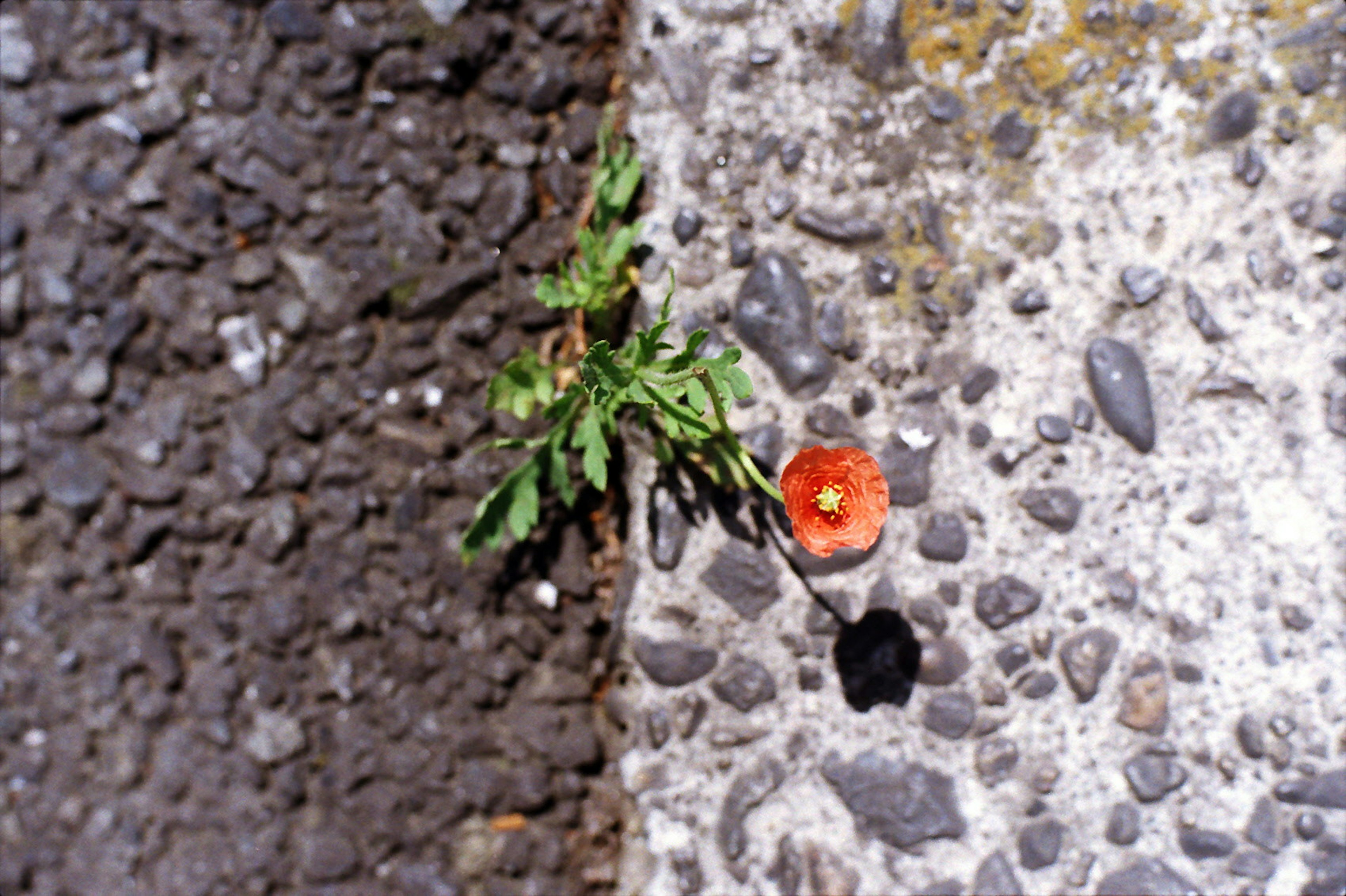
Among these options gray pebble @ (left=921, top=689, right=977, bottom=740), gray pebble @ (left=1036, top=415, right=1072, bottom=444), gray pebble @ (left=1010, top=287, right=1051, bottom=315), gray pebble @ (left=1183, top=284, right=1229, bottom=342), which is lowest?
gray pebble @ (left=921, top=689, right=977, bottom=740)

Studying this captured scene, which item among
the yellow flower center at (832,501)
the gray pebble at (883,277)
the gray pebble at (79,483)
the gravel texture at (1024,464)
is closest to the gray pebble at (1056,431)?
the gravel texture at (1024,464)

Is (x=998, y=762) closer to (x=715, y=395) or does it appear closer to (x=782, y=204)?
(x=715, y=395)

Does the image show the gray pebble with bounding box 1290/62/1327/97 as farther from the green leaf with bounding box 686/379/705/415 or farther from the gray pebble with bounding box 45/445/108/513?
the gray pebble with bounding box 45/445/108/513

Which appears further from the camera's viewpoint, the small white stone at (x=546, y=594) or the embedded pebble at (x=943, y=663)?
the small white stone at (x=546, y=594)

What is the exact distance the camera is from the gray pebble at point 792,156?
225cm

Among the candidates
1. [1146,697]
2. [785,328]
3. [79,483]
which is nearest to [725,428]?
[785,328]

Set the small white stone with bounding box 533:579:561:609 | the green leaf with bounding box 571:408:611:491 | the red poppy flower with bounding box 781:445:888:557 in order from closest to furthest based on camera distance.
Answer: the red poppy flower with bounding box 781:445:888:557
the green leaf with bounding box 571:408:611:491
the small white stone with bounding box 533:579:561:609

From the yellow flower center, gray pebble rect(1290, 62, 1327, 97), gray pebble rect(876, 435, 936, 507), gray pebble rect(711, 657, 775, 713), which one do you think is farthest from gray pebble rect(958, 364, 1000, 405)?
gray pebble rect(1290, 62, 1327, 97)

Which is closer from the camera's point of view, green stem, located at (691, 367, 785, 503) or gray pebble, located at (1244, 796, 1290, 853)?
green stem, located at (691, 367, 785, 503)

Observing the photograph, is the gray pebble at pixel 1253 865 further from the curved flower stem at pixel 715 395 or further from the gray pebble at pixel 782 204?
the gray pebble at pixel 782 204

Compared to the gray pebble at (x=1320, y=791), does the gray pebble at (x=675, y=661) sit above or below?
below

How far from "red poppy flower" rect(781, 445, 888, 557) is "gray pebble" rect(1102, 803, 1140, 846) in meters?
0.90

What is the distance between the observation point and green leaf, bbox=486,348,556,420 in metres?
2.12

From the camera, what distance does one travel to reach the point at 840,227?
2.21m
